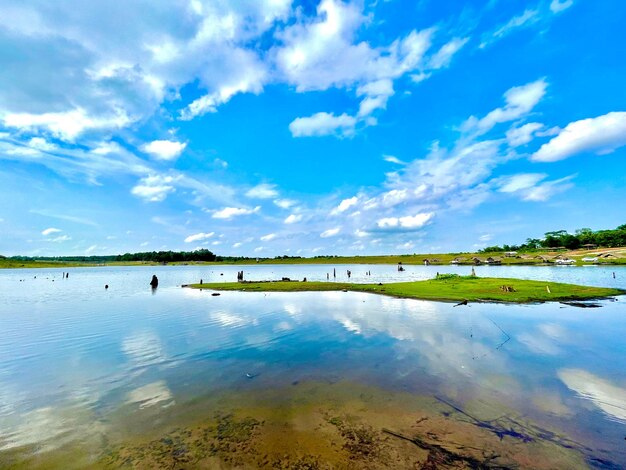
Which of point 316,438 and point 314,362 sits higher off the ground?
point 314,362

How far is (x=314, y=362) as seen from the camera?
17.2 meters

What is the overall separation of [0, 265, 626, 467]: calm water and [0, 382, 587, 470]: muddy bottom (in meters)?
0.53

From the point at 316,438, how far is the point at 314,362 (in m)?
7.72

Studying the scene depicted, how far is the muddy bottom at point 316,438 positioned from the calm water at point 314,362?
53 centimetres

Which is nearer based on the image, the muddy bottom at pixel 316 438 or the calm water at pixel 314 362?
the muddy bottom at pixel 316 438

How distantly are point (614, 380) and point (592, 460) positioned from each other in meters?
8.49

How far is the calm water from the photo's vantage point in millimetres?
11047

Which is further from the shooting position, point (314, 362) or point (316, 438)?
point (314, 362)

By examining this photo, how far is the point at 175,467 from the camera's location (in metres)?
8.20

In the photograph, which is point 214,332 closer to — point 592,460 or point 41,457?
point 41,457

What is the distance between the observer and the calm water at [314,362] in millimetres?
11047

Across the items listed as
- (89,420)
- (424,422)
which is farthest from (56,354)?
(424,422)

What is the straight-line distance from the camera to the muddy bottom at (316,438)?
8391 millimetres

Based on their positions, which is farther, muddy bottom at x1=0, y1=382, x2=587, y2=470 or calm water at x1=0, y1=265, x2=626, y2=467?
calm water at x1=0, y1=265, x2=626, y2=467
